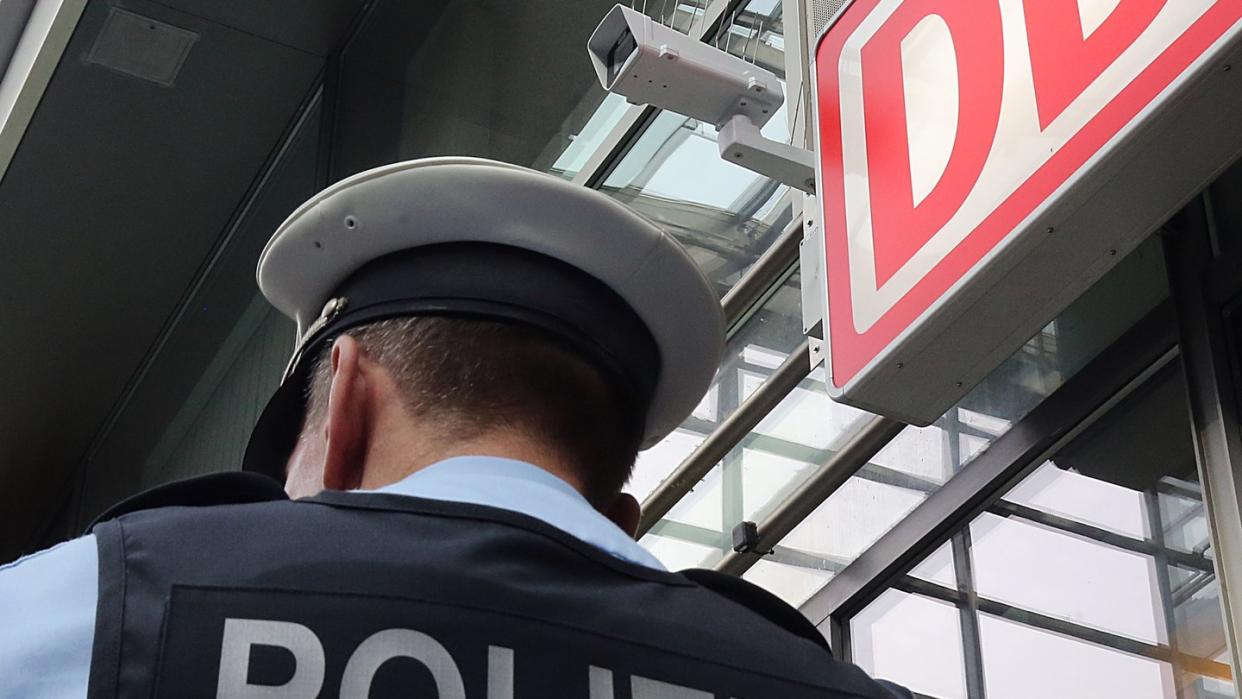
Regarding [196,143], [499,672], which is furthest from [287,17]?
[499,672]

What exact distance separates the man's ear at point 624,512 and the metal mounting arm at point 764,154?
1579 millimetres

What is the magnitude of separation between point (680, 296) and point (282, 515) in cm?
52

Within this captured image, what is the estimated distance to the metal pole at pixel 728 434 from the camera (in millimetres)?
3627

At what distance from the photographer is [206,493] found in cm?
108

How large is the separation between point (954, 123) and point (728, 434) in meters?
1.75

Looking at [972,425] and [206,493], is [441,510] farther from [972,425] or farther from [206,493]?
[972,425]

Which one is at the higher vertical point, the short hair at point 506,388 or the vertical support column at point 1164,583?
the vertical support column at point 1164,583

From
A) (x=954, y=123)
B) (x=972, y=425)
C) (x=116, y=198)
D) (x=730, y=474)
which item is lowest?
(x=954, y=123)

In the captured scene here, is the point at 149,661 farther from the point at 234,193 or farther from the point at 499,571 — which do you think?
the point at 234,193

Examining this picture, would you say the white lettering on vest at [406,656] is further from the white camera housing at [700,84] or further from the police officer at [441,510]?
the white camera housing at [700,84]

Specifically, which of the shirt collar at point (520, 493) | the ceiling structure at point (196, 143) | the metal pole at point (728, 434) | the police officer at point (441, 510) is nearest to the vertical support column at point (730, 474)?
the metal pole at point (728, 434)

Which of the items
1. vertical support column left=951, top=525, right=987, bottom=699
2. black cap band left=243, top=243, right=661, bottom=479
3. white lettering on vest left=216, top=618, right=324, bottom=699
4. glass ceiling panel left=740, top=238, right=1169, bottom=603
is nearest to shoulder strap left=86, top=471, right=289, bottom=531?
white lettering on vest left=216, top=618, right=324, bottom=699

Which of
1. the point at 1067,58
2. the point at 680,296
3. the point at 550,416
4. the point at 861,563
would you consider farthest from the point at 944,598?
the point at 550,416

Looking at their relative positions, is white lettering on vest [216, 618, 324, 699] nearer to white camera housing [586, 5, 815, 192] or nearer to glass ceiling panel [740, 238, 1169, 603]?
glass ceiling panel [740, 238, 1169, 603]
